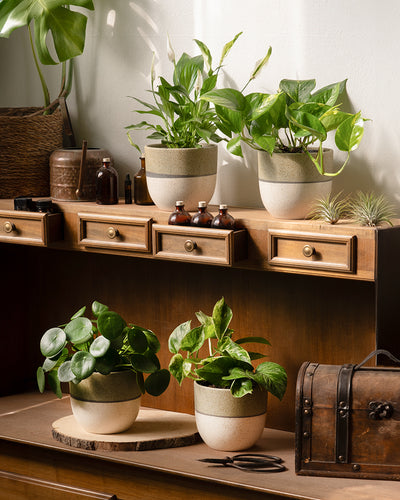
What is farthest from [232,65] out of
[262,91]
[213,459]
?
[213,459]

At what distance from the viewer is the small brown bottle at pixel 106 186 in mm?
2590

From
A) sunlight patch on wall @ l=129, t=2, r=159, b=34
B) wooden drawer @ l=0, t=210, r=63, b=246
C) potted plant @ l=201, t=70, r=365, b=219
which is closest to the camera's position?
potted plant @ l=201, t=70, r=365, b=219

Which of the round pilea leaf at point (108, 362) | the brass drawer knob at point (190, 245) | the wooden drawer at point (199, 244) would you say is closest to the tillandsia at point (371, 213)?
the wooden drawer at point (199, 244)

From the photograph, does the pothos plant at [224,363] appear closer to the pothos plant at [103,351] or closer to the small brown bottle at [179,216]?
the pothos plant at [103,351]

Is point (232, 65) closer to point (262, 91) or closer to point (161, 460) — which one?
point (262, 91)

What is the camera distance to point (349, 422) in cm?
216

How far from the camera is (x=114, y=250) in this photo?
99.3 inches

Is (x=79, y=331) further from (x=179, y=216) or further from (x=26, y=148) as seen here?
(x=26, y=148)

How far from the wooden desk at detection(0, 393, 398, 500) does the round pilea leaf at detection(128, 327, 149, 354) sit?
31 cm

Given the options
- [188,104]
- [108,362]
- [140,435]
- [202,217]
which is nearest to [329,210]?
[202,217]

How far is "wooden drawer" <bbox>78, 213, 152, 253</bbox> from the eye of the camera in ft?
8.00

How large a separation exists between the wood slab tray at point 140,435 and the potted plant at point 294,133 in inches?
30.0

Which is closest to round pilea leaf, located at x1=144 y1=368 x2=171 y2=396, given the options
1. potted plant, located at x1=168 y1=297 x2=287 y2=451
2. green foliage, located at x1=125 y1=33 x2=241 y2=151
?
potted plant, located at x1=168 y1=297 x2=287 y2=451

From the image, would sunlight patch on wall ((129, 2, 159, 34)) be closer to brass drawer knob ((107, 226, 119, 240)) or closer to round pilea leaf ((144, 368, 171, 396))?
brass drawer knob ((107, 226, 119, 240))
